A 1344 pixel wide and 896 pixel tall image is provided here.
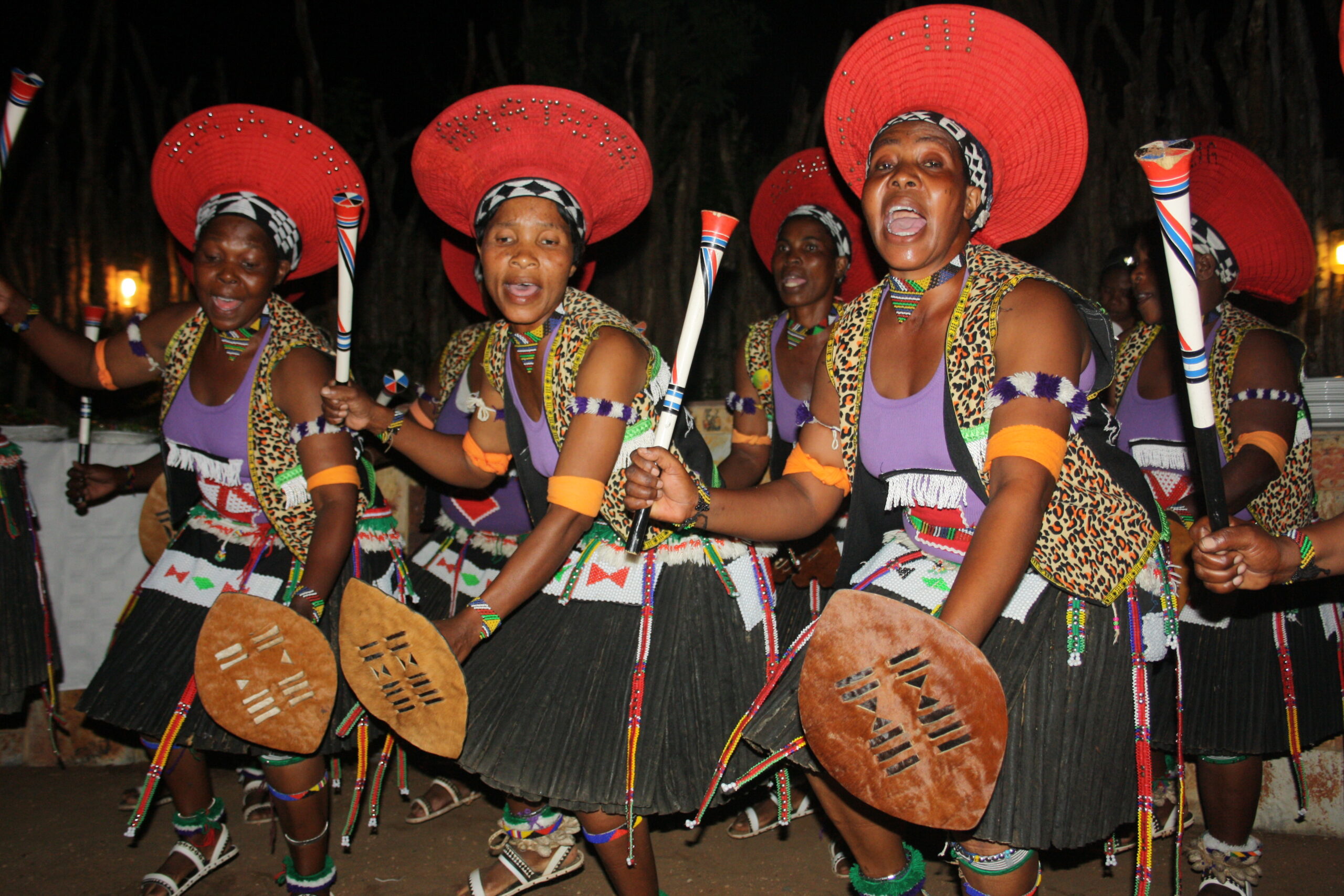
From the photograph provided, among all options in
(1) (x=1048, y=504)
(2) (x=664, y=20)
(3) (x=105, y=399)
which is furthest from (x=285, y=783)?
(2) (x=664, y=20)

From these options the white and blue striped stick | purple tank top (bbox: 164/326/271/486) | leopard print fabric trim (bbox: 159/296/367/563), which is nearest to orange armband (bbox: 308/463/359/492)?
leopard print fabric trim (bbox: 159/296/367/563)

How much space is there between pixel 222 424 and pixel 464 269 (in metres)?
1.55

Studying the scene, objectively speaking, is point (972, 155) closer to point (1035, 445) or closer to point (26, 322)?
point (1035, 445)

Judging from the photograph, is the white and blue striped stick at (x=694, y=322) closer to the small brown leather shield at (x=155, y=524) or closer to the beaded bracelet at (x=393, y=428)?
the beaded bracelet at (x=393, y=428)

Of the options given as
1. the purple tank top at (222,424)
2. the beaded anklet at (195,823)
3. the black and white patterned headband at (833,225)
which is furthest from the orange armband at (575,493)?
the black and white patterned headband at (833,225)

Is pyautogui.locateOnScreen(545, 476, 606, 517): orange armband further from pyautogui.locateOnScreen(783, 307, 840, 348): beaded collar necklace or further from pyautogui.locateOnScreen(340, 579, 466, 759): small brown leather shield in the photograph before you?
pyautogui.locateOnScreen(783, 307, 840, 348): beaded collar necklace

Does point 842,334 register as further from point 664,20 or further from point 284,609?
point 664,20

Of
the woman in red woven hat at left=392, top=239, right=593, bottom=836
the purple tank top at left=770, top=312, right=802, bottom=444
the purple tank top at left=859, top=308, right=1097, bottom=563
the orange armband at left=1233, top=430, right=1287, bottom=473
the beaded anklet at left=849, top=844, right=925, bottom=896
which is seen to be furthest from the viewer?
the purple tank top at left=770, top=312, right=802, bottom=444

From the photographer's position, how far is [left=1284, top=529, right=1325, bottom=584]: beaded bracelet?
1.87 meters

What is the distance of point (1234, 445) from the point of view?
3.09m

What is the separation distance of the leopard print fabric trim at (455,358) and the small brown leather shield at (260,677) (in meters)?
1.61

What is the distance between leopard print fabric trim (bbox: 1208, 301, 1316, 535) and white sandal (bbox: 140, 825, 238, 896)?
12.2 feet

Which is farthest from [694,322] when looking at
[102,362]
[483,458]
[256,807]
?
[256,807]

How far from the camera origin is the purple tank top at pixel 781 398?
4.02 m
